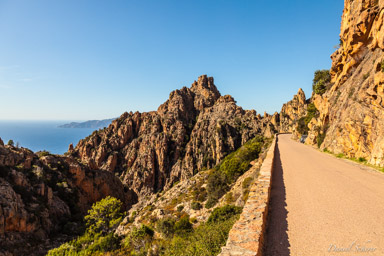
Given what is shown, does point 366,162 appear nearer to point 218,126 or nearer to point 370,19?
point 370,19

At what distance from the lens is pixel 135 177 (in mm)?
99250

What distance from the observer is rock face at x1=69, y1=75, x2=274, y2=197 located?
103 metres

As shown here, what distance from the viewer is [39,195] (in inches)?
1369

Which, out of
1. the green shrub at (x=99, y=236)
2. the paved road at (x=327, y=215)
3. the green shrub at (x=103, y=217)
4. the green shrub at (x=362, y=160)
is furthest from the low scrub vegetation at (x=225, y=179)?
the green shrub at (x=103, y=217)

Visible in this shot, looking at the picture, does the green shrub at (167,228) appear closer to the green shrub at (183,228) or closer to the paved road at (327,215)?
the green shrub at (183,228)

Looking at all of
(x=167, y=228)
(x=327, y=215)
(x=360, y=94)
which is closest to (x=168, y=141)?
(x=167, y=228)

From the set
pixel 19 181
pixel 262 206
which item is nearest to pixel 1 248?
pixel 19 181

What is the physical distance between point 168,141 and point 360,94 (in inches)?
3878

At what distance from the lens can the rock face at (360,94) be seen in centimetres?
1652

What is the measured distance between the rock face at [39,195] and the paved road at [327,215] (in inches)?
1281

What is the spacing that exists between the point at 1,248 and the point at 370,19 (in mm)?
53560

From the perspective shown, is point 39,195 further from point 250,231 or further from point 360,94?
point 360,94

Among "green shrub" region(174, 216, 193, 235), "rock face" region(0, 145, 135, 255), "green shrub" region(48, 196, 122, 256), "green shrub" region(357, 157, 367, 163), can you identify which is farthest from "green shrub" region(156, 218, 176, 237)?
"rock face" region(0, 145, 135, 255)

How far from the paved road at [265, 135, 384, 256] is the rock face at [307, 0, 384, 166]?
6152 millimetres
